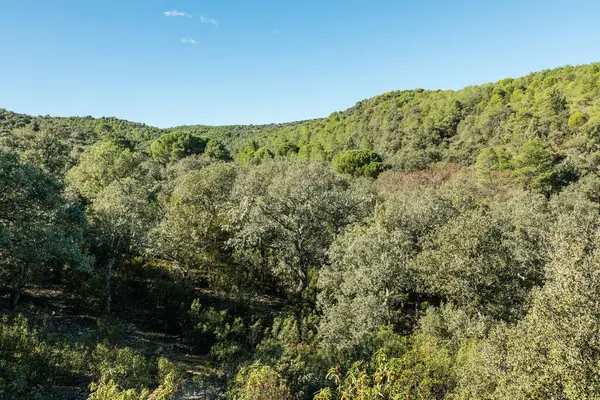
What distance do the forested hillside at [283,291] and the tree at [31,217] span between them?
2.8 inches

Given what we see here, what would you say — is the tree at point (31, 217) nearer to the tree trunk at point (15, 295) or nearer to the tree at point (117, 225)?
the tree trunk at point (15, 295)

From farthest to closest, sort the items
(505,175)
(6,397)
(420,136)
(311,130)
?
(311,130) < (420,136) < (505,175) < (6,397)

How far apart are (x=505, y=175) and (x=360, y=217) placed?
98.6 feet

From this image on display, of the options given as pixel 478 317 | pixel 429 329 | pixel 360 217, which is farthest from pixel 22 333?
pixel 360 217

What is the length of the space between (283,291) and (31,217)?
16.9 metres

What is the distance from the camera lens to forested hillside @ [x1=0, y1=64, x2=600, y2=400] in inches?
351

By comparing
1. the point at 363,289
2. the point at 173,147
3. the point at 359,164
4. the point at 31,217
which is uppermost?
the point at 173,147

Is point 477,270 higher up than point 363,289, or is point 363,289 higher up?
point 477,270

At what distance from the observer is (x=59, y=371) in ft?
37.5

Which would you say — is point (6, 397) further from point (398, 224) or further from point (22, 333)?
point (398, 224)

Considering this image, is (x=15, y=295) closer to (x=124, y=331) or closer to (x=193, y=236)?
(x=124, y=331)

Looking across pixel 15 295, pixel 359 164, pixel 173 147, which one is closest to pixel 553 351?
pixel 15 295

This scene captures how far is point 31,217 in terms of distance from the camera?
13.6 metres

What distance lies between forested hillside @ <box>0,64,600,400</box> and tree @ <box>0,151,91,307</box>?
0.07 m
